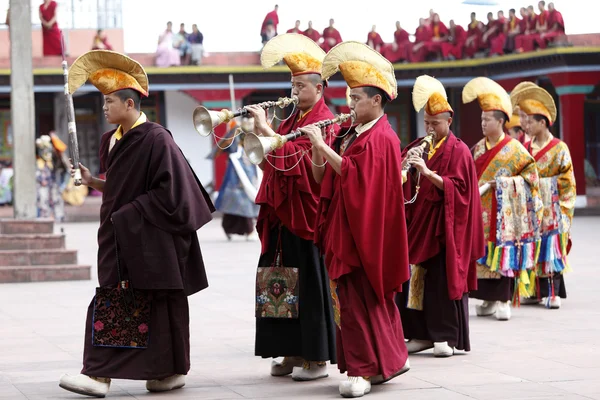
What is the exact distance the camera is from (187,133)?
2805cm

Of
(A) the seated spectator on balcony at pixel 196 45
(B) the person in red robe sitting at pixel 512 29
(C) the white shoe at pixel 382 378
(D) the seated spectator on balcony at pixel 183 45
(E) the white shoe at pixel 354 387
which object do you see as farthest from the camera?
(D) the seated spectator on balcony at pixel 183 45

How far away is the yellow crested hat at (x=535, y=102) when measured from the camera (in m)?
9.43

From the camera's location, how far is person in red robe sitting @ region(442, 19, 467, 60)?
88.3ft

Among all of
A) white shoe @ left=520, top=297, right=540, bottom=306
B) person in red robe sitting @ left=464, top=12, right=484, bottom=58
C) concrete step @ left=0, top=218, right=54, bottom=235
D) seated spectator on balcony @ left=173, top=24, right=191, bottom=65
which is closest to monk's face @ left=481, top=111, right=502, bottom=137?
white shoe @ left=520, top=297, right=540, bottom=306

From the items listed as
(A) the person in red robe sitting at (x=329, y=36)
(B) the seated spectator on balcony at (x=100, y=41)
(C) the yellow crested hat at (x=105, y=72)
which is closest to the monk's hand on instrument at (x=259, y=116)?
(C) the yellow crested hat at (x=105, y=72)

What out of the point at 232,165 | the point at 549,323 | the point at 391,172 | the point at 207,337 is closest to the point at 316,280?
the point at 391,172

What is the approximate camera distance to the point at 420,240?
7.16 meters

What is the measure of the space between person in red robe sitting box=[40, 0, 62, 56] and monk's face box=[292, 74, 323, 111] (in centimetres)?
2141

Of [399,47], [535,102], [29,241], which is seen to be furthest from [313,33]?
[535,102]

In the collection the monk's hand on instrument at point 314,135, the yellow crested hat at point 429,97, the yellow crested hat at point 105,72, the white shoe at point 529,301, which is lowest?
the white shoe at point 529,301

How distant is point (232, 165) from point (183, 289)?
1150 centimetres

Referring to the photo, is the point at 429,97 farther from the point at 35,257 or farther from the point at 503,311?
the point at 35,257

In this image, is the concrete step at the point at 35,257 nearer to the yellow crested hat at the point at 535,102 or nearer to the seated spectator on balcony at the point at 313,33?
the yellow crested hat at the point at 535,102

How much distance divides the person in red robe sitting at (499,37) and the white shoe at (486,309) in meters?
17.4
